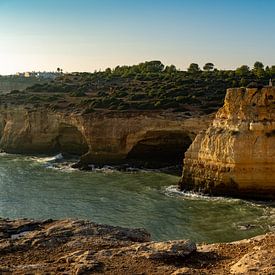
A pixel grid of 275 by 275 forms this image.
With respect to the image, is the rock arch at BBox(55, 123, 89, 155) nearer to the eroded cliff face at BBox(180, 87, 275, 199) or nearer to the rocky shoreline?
the eroded cliff face at BBox(180, 87, 275, 199)

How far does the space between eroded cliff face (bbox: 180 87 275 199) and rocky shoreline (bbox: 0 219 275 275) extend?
15.2 m

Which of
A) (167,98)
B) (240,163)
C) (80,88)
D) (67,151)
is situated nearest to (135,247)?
(240,163)

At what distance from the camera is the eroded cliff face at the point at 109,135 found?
35.8 meters

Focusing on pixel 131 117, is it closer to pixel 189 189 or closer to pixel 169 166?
pixel 169 166

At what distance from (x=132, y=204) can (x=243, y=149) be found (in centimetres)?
663

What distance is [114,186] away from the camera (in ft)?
101

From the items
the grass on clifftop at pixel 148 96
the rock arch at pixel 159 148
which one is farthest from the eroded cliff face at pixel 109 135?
the grass on clifftop at pixel 148 96

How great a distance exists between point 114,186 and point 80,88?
28334 mm

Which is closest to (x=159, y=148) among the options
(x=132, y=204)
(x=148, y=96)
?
(x=148, y=96)

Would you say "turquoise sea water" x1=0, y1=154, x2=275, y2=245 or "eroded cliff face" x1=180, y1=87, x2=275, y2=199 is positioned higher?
"eroded cliff face" x1=180, y1=87, x2=275, y2=199

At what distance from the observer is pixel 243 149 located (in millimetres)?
26172

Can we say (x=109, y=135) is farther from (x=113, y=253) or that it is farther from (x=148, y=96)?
(x=113, y=253)

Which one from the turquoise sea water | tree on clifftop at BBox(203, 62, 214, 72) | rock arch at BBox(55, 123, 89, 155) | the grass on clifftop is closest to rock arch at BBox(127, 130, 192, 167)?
the grass on clifftop

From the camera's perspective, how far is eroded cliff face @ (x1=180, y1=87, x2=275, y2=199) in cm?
2597
